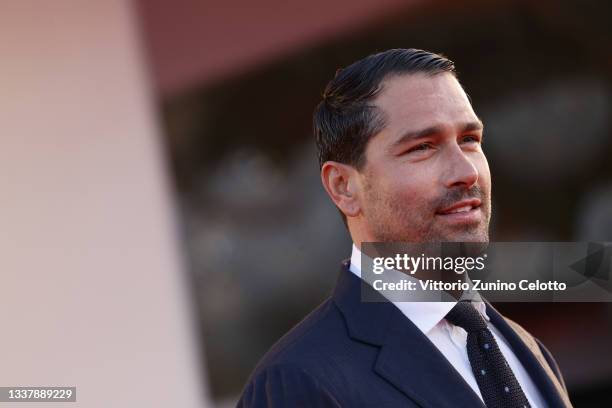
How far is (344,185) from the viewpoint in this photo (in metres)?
1.75

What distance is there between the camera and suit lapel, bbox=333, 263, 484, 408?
4.88 ft

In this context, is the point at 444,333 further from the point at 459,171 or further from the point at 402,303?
the point at 459,171

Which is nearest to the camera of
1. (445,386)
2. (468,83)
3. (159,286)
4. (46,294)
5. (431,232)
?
(445,386)

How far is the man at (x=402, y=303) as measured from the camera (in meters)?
1.49

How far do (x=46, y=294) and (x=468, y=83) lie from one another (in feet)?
7.68

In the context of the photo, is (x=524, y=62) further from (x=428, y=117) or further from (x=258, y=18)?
(x=428, y=117)

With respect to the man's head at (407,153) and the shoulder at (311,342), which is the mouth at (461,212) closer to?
the man's head at (407,153)

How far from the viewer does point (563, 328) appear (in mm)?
4520

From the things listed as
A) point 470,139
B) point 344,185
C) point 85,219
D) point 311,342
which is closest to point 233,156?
point 85,219

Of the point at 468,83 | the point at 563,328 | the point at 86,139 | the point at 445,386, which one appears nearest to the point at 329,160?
the point at 445,386

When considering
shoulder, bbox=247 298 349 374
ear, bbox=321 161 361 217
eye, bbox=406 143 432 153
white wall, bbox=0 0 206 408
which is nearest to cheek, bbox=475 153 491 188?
eye, bbox=406 143 432 153

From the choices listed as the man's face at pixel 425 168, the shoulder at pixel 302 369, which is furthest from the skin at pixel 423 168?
the shoulder at pixel 302 369

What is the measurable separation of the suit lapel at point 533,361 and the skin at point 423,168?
26 centimetres

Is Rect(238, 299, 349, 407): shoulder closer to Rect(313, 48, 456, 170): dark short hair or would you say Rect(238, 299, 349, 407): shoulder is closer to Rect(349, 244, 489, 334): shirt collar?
Rect(349, 244, 489, 334): shirt collar
